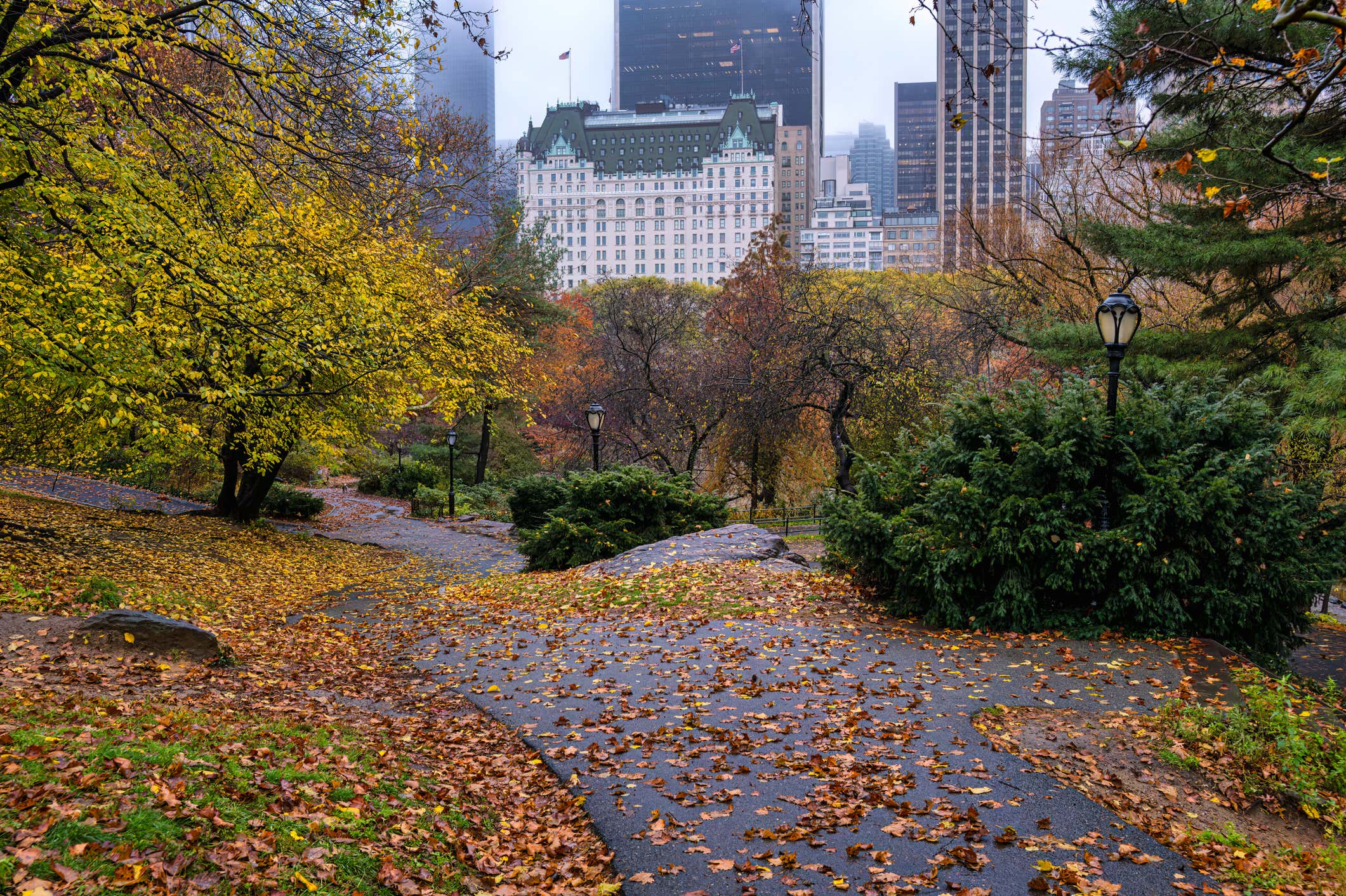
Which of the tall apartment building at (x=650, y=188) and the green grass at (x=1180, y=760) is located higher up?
the tall apartment building at (x=650, y=188)

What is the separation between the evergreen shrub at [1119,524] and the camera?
26.3ft

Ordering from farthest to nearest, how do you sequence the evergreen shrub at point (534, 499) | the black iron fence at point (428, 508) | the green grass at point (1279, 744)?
the black iron fence at point (428, 508) → the evergreen shrub at point (534, 499) → the green grass at point (1279, 744)

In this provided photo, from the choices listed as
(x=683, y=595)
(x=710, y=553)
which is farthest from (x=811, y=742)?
(x=710, y=553)

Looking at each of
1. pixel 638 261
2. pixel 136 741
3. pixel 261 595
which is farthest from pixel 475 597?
pixel 638 261

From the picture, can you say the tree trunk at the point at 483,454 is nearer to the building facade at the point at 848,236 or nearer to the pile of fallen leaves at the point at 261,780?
the pile of fallen leaves at the point at 261,780

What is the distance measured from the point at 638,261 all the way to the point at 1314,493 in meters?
136

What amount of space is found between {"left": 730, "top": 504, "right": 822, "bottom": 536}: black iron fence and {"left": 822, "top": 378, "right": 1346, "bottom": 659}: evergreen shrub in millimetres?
14218

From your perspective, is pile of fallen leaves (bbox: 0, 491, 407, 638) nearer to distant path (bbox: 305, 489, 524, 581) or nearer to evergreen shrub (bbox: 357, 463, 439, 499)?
distant path (bbox: 305, 489, 524, 581)

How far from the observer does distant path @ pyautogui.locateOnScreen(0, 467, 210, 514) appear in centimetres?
1967

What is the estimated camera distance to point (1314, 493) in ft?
27.0

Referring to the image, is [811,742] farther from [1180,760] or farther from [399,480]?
[399,480]

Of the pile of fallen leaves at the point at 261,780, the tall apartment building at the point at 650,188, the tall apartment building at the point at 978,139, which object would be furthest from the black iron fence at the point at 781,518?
the tall apartment building at the point at 650,188

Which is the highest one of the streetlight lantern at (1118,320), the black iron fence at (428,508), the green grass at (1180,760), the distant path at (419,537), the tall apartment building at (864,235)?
the tall apartment building at (864,235)

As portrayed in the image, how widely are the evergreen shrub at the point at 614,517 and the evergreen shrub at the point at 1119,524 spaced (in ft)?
21.7
